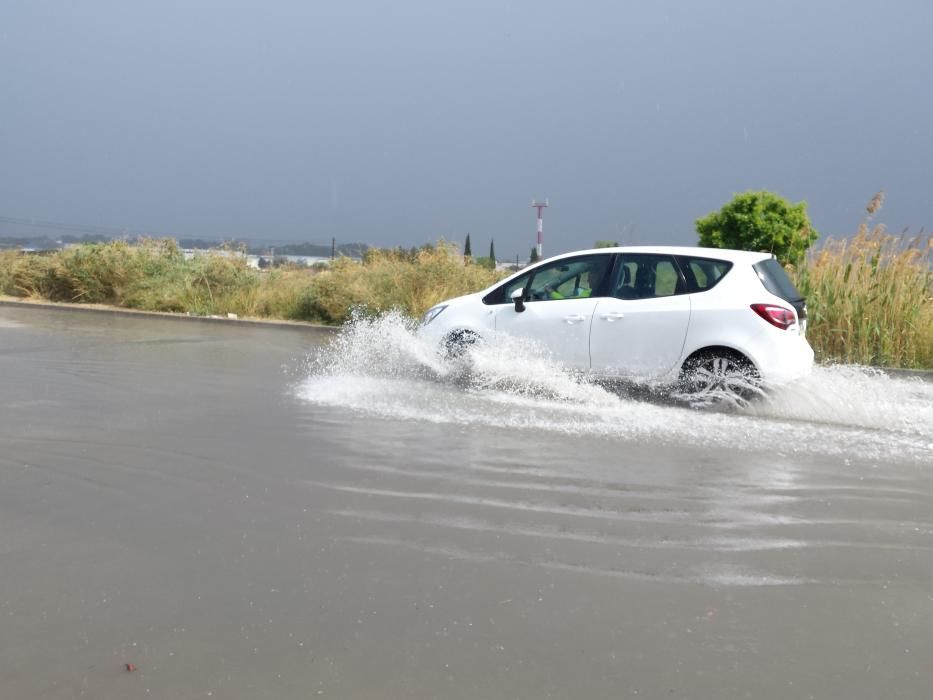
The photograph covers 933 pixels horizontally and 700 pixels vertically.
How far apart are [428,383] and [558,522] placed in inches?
227

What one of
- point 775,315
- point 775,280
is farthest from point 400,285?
point 775,315

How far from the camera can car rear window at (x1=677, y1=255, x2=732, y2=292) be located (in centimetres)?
931

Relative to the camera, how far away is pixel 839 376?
9.88m

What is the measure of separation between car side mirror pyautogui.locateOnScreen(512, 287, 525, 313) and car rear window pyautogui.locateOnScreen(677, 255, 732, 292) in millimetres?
1704

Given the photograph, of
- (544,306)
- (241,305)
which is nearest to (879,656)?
(544,306)

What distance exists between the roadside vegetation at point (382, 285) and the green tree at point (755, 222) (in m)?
48.9

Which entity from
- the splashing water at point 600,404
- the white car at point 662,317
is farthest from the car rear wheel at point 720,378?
the splashing water at point 600,404

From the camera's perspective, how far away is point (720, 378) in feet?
29.6

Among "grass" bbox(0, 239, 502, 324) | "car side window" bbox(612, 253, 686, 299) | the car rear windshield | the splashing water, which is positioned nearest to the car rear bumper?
the splashing water

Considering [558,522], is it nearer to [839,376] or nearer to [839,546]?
[839,546]

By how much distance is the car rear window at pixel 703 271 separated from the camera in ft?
30.6

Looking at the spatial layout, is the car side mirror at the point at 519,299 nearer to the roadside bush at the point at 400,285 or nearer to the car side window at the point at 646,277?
the car side window at the point at 646,277

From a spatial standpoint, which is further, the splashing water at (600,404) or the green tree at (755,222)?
the green tree at (755,222)

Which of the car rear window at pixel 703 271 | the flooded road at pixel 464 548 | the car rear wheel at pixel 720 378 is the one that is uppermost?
the car rear window at pixel 703 271
